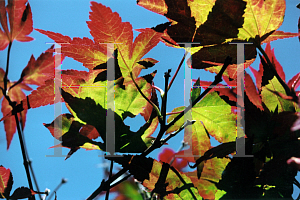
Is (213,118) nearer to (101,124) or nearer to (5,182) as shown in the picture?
(101,124)

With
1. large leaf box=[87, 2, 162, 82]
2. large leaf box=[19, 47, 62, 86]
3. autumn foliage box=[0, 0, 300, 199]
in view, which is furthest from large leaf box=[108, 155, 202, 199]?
large leaf box=[19, 47, 62, 86]

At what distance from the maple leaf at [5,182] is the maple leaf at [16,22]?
0.79 feet

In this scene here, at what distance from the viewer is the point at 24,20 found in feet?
1.22

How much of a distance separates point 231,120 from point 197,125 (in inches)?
1.8

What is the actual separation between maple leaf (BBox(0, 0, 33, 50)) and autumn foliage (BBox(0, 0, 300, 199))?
155 mm

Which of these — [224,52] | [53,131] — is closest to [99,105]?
[53,131]

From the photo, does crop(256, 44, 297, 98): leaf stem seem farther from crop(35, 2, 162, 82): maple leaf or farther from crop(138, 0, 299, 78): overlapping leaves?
crop(35, 2, 162, 82): maple leaf

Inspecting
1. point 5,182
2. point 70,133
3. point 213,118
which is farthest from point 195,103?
point 5,182

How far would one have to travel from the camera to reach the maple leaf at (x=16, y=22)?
0.37m

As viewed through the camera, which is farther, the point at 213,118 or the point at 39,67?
the point at 39,67

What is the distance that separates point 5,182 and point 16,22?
27 centimetres

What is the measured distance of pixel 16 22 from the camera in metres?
0.39

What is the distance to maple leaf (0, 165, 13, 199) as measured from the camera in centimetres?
31

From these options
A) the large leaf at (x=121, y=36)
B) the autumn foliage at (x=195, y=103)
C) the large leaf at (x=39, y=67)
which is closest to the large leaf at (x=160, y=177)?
the autumn foliage at (x=195, y=103)
